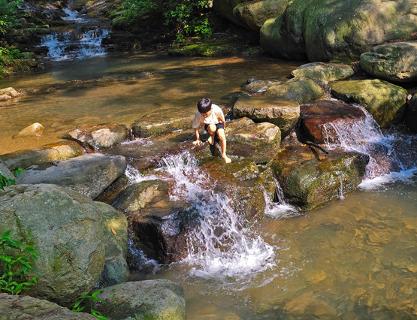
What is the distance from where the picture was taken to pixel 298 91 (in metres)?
9.60

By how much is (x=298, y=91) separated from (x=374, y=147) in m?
1.97

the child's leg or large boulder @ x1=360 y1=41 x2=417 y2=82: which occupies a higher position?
large boulder @ x1=360 y1=41 x2=417 y2=82

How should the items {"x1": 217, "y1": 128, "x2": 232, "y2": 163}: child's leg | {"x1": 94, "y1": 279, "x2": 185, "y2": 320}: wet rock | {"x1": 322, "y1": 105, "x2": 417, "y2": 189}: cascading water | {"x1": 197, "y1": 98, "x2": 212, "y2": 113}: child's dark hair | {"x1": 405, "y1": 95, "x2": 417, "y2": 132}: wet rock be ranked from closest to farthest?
{"x1": 94, "y1": 279, "x2": 185, "y2": 320}: wet rock → {"x1": 197, "y1": 98, "x2": 212, "y2": 113}: child's dark hair → {"x1": 217, "y1": 128, "x2": 232, "y2": 163}: child's leg → {"x1": 322, "y1": 105, "x2": 417, "y2": 189}: cascading water → {"x1": 405, "y1": 95, "x2": 417, "y2": 132}: wet rock

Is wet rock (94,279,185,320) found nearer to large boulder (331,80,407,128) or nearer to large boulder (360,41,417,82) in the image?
large boulder (331,80,407,128)

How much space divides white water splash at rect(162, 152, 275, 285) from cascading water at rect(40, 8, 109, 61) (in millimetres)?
13104

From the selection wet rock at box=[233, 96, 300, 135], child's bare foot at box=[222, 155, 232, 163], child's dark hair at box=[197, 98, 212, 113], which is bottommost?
child's bare foot at box=[222, 155, 232, 163]

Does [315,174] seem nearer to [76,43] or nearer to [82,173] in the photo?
[82,173]

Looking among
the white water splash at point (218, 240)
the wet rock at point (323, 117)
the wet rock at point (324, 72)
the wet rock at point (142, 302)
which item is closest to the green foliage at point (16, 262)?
the wet rock at point (142, 302)

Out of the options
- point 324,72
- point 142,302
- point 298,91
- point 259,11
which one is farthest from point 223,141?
point 259,11

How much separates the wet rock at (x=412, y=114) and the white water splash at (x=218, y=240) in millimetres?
4836

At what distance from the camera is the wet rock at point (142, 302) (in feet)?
14.0

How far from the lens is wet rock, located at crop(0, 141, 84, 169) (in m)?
7.22

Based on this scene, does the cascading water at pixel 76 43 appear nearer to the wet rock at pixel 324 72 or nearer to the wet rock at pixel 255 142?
the wet rock at pixel 324 72

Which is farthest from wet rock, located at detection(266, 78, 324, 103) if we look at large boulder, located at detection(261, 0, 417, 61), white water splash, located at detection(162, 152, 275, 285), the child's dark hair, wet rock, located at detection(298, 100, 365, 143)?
white water splash, located at detection(162, 152, 275, 285)
